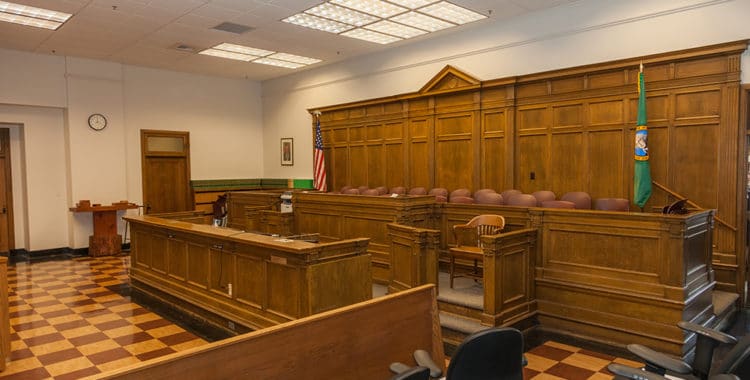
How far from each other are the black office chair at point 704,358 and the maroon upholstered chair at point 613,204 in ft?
12.4

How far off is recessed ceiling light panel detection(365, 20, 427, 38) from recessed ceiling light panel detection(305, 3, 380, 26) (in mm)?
232

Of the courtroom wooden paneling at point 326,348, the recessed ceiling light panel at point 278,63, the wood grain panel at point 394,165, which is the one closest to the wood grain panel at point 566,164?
the wood grain panel at point 394,165

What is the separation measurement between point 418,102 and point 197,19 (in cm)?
395

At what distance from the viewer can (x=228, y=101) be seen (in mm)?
11977

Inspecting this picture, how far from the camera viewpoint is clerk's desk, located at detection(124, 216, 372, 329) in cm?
403

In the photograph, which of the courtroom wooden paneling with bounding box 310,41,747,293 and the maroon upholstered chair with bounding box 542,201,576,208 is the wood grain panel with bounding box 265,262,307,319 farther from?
the courtroom wooden paneling with bounding box 310,41,747,293

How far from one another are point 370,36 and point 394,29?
58cm

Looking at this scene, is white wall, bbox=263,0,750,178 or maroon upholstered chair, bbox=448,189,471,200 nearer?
white wall, bbox=263,0,750,178

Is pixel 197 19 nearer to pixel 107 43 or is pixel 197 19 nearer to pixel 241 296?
pixel 107 43

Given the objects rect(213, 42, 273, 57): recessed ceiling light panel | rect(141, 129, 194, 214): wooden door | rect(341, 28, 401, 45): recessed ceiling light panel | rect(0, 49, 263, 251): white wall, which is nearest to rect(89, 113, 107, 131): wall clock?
rect(0, 49, 263, 251): white wall

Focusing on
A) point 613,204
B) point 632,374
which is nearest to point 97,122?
point 613,204

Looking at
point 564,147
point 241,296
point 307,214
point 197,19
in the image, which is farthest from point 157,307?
point 564,147

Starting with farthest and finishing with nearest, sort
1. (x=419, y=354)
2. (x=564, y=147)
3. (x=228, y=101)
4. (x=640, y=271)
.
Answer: (x=228, y=101) < (x=564, y=147) < (x=640, y=271) < (x=419, y=354)

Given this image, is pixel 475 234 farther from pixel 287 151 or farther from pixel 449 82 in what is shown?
pixel 287 151
